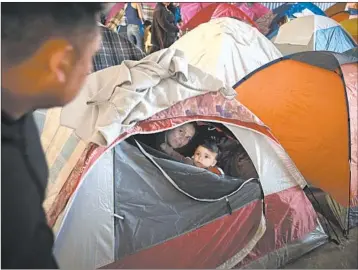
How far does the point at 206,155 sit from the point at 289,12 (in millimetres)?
2029

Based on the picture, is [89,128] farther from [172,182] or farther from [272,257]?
[272,257]

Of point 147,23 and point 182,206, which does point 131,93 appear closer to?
point 182,206

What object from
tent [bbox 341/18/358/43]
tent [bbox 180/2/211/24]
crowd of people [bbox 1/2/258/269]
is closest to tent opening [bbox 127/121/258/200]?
crowd of people [bbox 1/2/258/269]

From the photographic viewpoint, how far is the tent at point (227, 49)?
166cm

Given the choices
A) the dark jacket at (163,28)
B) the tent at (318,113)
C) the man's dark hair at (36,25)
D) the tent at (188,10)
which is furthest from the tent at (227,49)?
the man's dark hair at (36,25)

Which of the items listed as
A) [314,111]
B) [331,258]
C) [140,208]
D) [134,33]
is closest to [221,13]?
[134,33]

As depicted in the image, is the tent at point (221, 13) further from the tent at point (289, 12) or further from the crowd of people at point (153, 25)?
the crowd of people at point (153, 25)

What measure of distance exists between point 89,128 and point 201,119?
31 cm

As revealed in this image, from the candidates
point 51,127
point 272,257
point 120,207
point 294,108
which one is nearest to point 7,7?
point 51,127

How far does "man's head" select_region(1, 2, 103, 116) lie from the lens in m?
0.42

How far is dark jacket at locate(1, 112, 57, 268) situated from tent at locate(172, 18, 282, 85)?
1246 mm

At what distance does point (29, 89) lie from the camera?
0.42 metres

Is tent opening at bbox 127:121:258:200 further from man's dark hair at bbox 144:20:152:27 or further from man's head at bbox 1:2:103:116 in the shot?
man's dark hair at bbox 144:20:152:27

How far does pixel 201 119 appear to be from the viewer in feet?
3.86
